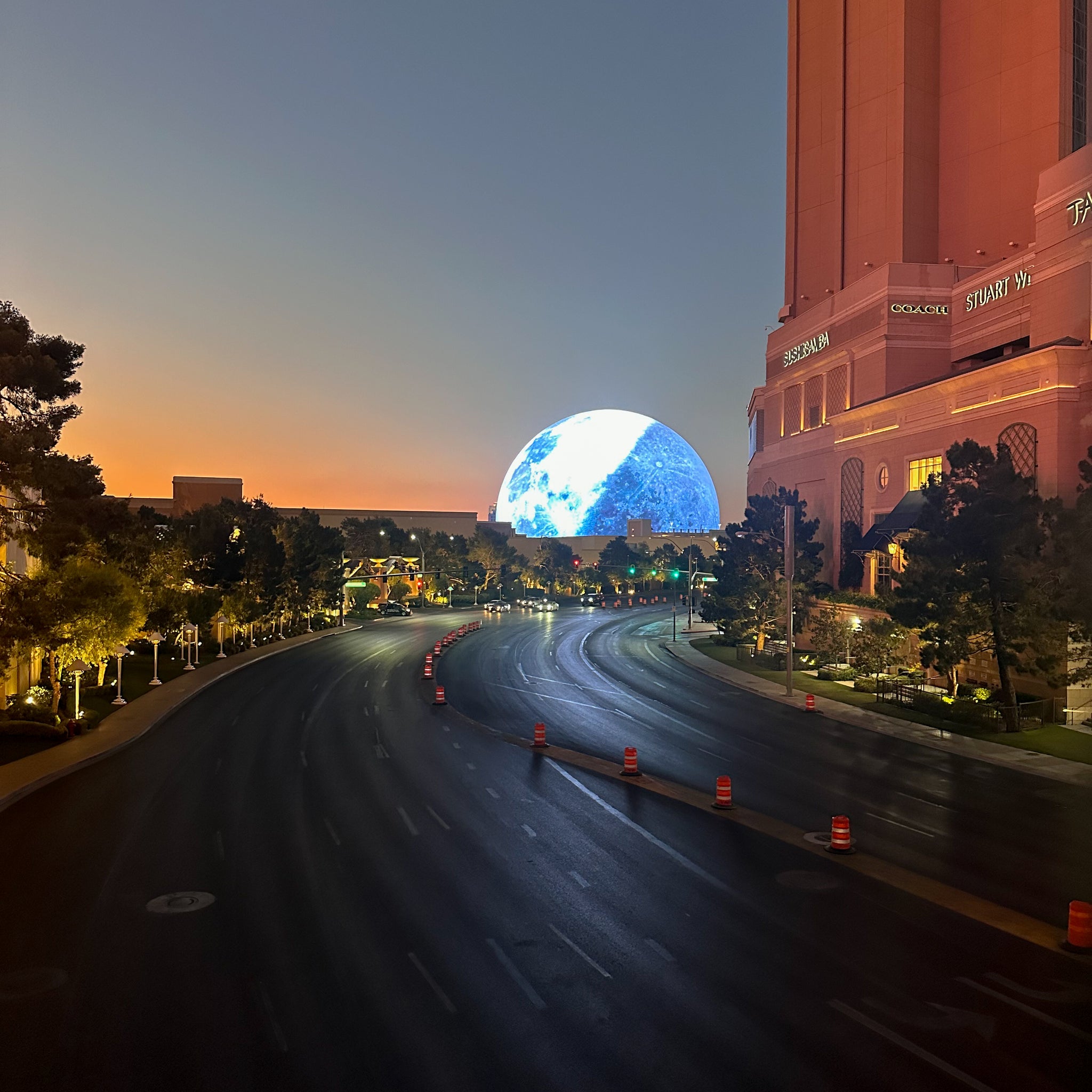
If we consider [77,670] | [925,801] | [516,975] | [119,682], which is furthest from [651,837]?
[119,682]

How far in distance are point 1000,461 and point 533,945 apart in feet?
88.7

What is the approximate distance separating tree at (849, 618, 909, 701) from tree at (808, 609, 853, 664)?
13.6 feet

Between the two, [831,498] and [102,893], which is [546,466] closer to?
[831,498]

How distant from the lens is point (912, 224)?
194 ft

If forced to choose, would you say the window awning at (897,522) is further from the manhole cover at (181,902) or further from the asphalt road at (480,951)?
the manhole cover at (181,902)

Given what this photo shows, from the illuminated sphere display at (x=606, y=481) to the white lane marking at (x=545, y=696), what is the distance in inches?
4396

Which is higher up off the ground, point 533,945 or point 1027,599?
point 1027,599

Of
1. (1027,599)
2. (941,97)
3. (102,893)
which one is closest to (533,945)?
(102,893)

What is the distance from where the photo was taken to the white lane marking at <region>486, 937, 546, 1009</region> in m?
11.3

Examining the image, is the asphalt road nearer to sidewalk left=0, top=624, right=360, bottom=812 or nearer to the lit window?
sidewalk left=0, top=624, right=360, bottom=812

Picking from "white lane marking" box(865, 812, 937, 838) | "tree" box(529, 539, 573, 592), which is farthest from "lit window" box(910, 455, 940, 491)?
"tree" box(529, 539, 573, 592)

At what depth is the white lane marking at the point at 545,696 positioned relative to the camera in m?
36.8

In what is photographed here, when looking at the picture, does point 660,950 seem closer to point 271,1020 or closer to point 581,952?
point 581,952

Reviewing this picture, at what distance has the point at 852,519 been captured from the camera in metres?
54.9
